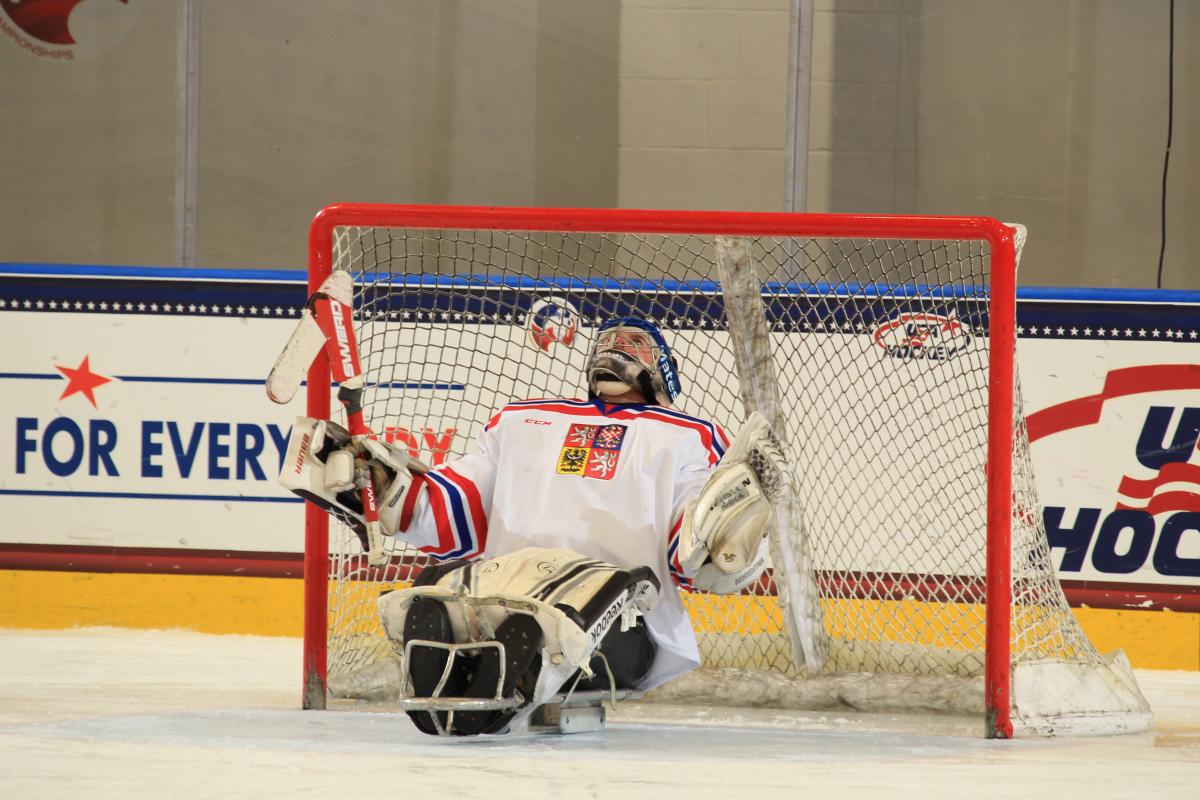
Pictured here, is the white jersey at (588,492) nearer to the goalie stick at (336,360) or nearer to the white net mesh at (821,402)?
the goalie stick at (336,360)

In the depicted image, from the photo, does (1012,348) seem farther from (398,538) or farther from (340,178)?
(340,178)

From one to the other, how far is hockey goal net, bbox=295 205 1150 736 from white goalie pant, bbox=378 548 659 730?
0.69 metres

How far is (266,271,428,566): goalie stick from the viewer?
10.2 feet

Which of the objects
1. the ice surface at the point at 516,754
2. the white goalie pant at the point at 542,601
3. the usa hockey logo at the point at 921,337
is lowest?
the ice surface at the point at 516,754

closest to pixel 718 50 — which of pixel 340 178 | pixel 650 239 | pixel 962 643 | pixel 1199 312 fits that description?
pixel 650 239

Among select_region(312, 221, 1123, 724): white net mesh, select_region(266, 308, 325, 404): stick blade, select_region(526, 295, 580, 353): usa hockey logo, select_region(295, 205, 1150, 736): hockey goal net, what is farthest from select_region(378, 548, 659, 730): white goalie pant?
select_region(526, 295, 580, 353): usa hockey logo

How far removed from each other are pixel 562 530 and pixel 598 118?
3109 millimetres

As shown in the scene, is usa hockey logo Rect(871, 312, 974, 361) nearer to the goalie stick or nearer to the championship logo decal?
the championship logo decal

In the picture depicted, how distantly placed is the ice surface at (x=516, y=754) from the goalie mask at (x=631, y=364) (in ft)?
2.28

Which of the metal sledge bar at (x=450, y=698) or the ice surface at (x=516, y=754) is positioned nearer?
the ice surface at (x=516, y=754)

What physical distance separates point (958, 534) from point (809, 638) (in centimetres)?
52

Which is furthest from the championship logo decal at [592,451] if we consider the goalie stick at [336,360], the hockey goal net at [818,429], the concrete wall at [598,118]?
the concrete wall at [598,118]

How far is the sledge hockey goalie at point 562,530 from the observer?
9.33 ft

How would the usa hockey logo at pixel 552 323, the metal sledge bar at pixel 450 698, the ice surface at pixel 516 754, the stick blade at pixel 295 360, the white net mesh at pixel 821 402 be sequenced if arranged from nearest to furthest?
the ice surface at pixel 516 754 → the metal sledge bar at pixel 450 698 → the stick blade at pixel 295 360 → the white net mesh at pixel 821 402 → the usa hockey logo at pixel 552 323
